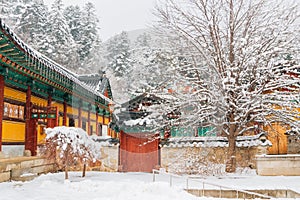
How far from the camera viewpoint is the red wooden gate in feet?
53.4

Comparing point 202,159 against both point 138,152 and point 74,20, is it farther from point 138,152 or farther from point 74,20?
point 74,20

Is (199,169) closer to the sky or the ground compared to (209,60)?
closer to the ground

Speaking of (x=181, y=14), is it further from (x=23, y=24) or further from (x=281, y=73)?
(x=23, y=24)

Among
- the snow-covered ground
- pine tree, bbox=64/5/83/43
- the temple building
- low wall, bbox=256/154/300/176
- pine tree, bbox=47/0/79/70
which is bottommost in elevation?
the snow-covered ground

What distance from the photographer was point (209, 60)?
544 inches

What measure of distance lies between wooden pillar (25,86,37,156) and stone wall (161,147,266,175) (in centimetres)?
606

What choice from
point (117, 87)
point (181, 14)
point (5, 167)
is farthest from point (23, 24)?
point (5, 167)

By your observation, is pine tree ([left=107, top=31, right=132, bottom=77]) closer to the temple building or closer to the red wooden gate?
the red wooden gate

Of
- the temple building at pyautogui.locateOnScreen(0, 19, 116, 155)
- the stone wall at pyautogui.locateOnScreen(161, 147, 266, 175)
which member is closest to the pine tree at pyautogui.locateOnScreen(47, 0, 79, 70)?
the temple building at pyautogui.locateOnScreen(0, 19, 116, 155)

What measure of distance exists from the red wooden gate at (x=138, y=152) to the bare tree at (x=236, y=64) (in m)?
2.87

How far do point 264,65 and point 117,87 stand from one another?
3361cm

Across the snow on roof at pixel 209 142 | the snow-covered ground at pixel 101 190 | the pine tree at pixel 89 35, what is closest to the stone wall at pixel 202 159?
the snow on roof at pixel 209 142

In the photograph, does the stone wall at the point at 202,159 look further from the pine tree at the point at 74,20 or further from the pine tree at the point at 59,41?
the pine tree at the point at 74,20

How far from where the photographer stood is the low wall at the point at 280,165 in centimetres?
1290
